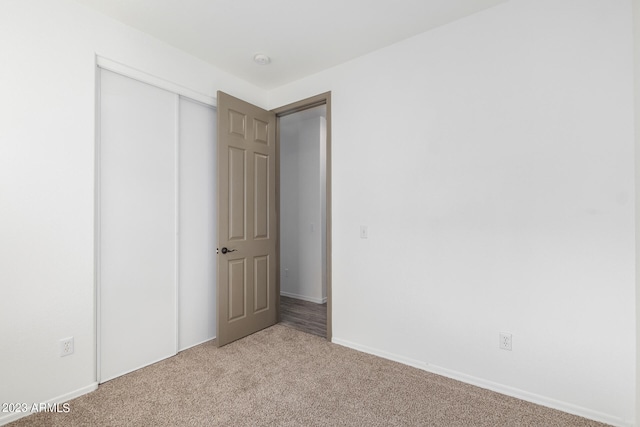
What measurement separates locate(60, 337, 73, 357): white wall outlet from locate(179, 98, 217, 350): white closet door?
829 mm

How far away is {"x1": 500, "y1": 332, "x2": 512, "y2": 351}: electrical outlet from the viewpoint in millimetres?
2043

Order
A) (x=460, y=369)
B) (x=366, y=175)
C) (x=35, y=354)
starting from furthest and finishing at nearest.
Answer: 1. (x=366, y=175)
2. (x=460, y=369)
3. (x=35, y=354)

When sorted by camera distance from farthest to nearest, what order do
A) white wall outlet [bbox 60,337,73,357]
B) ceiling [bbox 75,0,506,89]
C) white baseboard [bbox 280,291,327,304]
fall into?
white baseboard [bbox 280,291,327,304], ceiling [bbox 75,0,506,89], white wall outlet [bbox 60,337,73,357]

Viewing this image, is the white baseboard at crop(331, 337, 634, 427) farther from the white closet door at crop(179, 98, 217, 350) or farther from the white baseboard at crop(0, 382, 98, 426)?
the white baseboard at crop(0, 382, 98, 426)

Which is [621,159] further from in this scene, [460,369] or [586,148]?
[460,369]

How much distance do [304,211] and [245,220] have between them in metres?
1.64

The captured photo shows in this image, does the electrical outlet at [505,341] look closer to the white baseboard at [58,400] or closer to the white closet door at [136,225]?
the white closet door at [136,225]

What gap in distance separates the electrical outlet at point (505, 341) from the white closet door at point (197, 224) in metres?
2.48

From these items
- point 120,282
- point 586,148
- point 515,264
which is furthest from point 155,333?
point 586,148

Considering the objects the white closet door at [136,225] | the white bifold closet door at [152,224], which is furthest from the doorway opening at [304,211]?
the white closet door at [136,225]

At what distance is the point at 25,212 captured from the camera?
1.83m

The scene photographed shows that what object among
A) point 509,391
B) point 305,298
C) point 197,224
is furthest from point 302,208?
point 509,391

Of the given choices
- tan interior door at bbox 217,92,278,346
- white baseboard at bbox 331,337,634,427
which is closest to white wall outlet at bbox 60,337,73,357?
tan interior door at bbox 217,92,278,346

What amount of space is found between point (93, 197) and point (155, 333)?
3.95 feet
